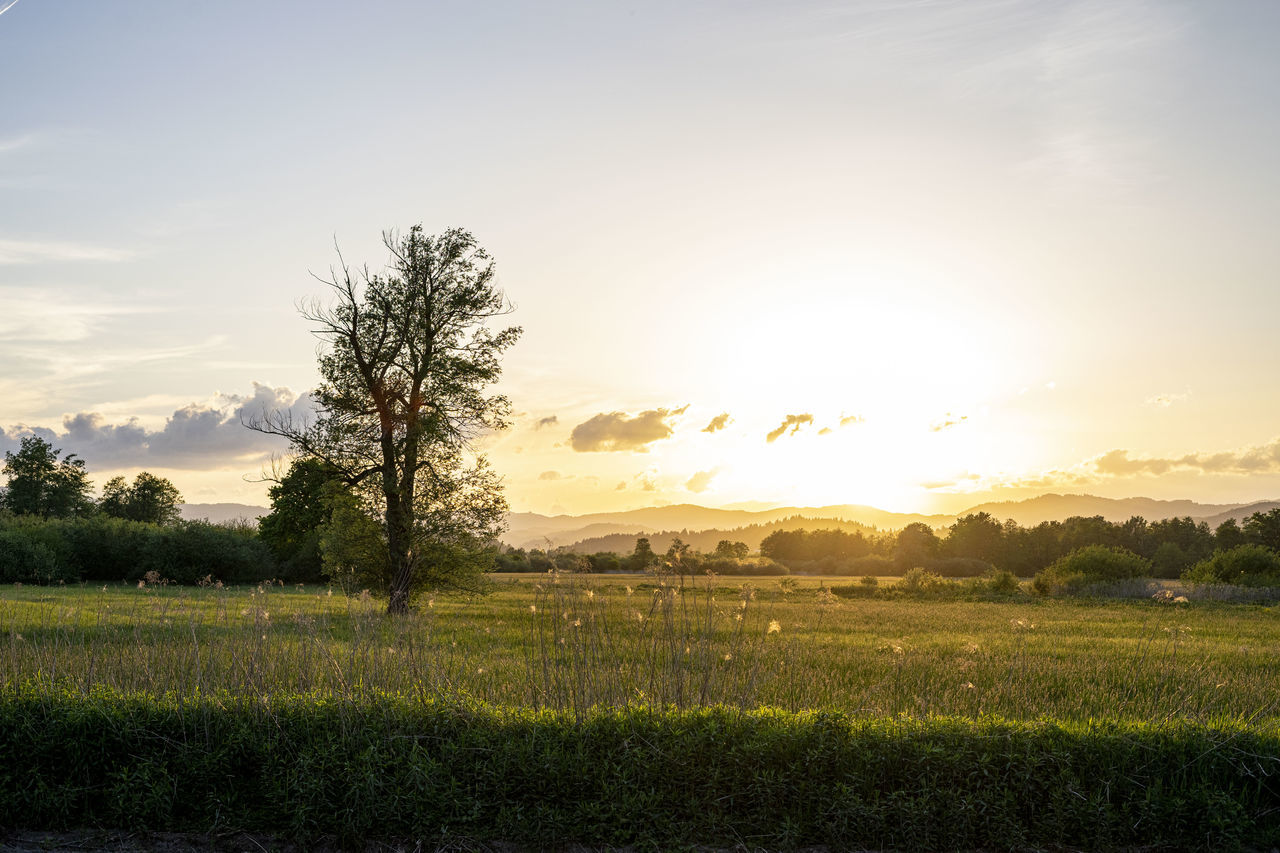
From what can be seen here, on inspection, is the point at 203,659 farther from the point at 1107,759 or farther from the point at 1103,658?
the point at 1103,658

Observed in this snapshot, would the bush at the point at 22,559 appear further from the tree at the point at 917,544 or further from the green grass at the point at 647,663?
the tree at the point at 917,544

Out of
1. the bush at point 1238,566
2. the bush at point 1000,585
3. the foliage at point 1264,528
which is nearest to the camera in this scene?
the bush at point 1000,585

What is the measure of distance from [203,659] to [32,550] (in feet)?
115

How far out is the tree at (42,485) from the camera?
7088 cm

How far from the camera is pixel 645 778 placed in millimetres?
6773

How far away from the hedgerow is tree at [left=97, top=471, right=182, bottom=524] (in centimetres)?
7672

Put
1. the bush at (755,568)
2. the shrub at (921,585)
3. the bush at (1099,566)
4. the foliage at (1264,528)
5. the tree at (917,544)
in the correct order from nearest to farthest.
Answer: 1. the shrub at (921,585)
2. the bush at (1099,566)
3. the foliage at (1264,528)
4. the bush at (755,568)
5. the tree at (917,544)

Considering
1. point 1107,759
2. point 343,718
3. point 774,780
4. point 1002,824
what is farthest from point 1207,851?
point 343,718

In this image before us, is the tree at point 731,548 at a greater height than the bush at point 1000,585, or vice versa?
the tree at point 731,548

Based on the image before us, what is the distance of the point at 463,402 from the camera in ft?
85.2

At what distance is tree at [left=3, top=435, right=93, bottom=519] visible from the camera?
233 ft

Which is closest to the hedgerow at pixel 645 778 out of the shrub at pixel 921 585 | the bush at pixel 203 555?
the shrub at pixel 921 585

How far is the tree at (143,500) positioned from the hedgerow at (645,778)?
76.7 m

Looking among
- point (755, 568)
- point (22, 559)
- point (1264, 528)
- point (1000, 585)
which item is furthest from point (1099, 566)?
point (22, 559)
